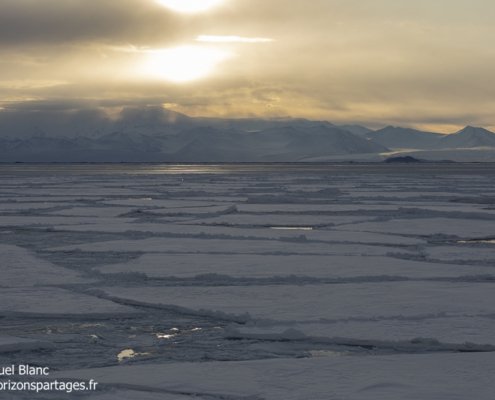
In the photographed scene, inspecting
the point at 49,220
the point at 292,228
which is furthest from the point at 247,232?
the point at 49,220

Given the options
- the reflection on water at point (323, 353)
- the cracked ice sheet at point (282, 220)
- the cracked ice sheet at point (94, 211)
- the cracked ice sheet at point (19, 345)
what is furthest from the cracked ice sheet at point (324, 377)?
the cracked ice sheet at point (94, 211)

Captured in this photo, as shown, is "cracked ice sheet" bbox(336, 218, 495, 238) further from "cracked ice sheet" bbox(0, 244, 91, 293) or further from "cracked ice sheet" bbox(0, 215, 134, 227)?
"cracked ice sheet" bbox(0, 244, 91, 293)

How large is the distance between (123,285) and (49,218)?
7449 millimetres

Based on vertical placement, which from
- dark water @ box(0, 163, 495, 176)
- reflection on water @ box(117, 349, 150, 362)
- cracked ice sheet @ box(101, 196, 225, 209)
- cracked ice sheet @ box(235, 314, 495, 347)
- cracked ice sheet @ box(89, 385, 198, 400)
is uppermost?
cracked ice sheet @ box(101, 196, 225, 209)

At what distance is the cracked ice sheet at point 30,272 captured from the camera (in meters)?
6.79

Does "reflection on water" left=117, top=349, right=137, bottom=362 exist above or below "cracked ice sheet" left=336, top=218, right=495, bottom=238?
below

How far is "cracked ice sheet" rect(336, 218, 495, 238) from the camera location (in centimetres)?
1131

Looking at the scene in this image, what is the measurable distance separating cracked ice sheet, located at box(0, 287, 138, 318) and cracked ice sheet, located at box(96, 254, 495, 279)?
121 centimetres

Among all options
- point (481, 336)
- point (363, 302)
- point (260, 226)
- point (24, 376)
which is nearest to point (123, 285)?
point (363, 302)

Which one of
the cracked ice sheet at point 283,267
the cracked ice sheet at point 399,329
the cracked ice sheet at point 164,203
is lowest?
the cracked ice sheet at point 399,329

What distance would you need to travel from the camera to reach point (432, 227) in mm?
12031

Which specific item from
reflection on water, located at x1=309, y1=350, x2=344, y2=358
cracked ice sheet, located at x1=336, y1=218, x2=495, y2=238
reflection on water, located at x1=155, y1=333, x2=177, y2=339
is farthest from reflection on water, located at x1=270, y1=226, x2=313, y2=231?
reflection on water, located at x1=309, y1=350, x2=344, y2=358

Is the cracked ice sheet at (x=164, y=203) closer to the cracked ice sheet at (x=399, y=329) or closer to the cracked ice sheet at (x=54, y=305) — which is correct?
the cracked ice sheet at (x=54, y=305)

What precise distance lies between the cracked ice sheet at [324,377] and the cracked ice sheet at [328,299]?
1.06 meters
